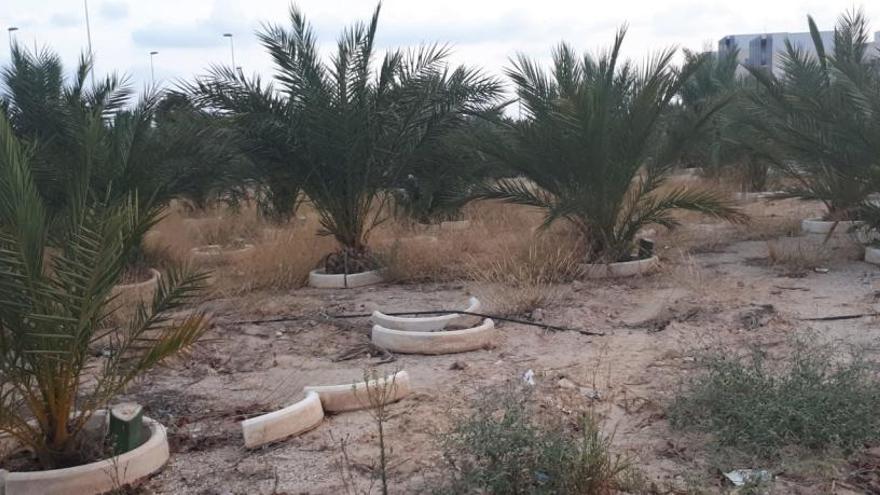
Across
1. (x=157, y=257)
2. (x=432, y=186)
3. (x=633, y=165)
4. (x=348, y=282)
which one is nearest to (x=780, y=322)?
(x=633, y=165)

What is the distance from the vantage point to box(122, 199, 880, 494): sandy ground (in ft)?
14.3

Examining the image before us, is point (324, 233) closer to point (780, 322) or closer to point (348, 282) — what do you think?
point (348, 282)

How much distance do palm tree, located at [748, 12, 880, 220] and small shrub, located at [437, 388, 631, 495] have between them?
683cm

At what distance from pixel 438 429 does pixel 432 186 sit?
7805 millimetres

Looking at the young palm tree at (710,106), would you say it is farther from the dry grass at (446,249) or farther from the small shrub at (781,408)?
the small shrub at (781,408)

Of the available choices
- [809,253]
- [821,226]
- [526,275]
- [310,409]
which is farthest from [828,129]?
[310,409]

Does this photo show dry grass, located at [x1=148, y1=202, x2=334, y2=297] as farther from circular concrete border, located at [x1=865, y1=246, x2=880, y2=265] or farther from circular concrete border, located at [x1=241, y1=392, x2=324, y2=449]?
circular concrete border, located at [x1=865, y1=246, x2=880, y2=265]

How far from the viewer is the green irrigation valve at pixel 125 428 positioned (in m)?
4.30

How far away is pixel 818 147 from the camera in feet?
32.7

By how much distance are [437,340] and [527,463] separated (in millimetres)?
2761

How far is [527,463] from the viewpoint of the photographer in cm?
379

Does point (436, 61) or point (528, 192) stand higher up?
point (436, 61)

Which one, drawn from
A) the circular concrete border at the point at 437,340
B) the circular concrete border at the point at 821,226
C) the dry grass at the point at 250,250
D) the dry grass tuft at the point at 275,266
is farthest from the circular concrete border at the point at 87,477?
the circular concrete border at the point at 821,226

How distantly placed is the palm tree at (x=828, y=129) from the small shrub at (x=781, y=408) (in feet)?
16.8
